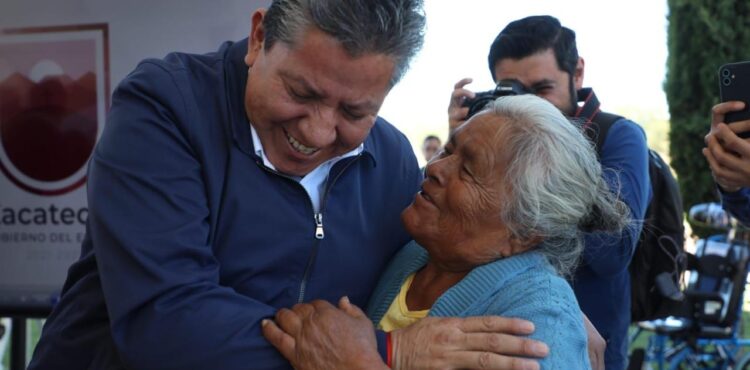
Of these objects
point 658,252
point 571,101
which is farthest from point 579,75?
point 658,252

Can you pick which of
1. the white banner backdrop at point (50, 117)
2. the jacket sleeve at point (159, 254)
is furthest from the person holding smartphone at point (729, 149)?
the white banner backdrop at point (50, 117)

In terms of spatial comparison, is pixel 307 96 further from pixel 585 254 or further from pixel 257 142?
pixel 585 254

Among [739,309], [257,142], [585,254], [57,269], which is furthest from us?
[739,309]

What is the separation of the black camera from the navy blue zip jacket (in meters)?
0.67

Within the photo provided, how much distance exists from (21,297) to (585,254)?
2.04 meters

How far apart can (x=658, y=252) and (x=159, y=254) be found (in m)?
2.37

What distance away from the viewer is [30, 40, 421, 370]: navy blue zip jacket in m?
1.79

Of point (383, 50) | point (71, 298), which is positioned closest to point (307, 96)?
point (383, 50)

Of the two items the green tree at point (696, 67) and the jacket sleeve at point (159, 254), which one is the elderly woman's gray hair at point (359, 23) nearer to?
the jacket sleeve at point (159, 254)

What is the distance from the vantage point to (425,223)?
2.17m

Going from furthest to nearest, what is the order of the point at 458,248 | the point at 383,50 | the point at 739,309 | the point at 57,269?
the point at 739,309 < the point at 57,269 < the point at 458,248 < the point at 383,50

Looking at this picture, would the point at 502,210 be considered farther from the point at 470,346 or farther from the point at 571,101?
the point at 571,101

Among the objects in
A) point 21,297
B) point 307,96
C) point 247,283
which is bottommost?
point 21,297

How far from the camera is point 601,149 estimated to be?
314 cm
